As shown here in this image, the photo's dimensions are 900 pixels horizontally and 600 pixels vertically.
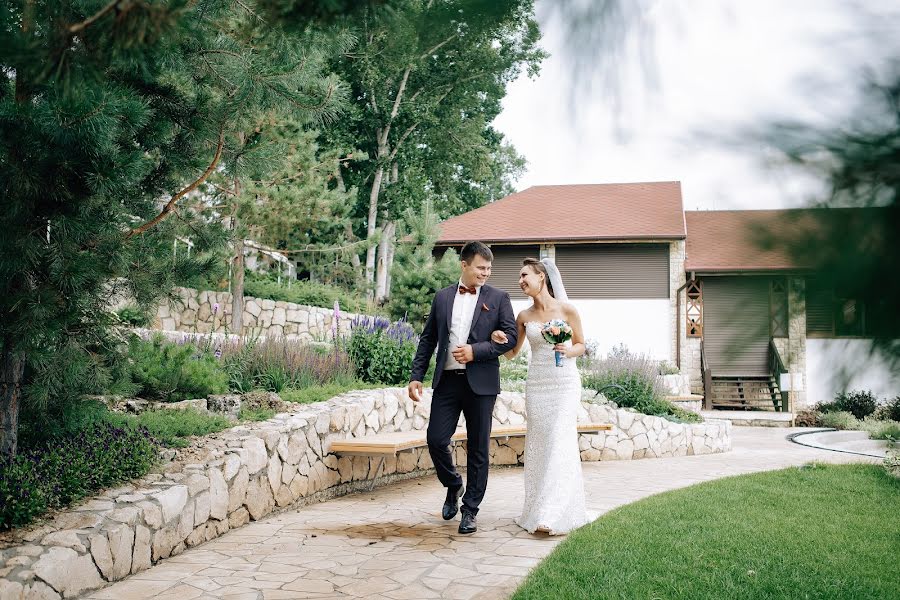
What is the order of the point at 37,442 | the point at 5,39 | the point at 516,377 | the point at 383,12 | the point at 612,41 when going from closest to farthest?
the point at 612,41
the point at 383,12
the point at 5,39
the point at 37,442
the point at 516,377

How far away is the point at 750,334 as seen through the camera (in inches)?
35.1

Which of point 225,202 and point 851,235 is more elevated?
point 225,202

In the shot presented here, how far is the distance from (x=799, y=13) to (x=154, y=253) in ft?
16.0

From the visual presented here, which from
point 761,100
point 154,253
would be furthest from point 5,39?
point 154,253

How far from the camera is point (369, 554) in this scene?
17.2ft

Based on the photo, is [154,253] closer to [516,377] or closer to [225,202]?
[516,377]

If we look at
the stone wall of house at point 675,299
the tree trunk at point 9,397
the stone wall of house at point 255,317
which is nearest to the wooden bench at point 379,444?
the tree trunk at point 9,397

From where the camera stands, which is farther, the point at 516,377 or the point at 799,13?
the point at 516,377

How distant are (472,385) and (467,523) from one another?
3.54 ft

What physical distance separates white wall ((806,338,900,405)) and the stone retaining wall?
13.0ft

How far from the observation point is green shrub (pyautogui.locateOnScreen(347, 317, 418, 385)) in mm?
10281

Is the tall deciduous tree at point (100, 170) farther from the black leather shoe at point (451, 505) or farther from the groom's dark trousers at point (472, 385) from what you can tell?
the black leather shoe at point (451, 505)

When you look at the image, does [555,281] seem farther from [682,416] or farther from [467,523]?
[682,416]

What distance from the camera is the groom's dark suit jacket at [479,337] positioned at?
5.93 m
